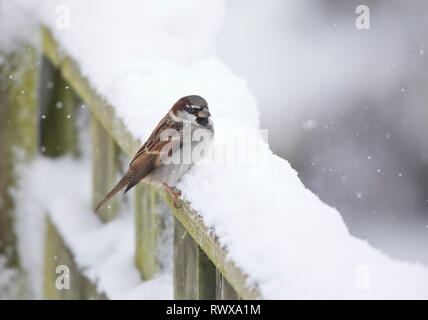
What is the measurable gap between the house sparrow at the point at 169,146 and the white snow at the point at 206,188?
63mm

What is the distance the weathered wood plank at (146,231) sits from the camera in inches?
86.0

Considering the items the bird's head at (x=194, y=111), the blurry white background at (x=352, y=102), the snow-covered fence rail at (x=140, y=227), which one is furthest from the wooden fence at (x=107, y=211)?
the blurry white background at (x=352, y=102)

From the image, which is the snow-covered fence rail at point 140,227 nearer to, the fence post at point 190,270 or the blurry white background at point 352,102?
the fence post at point 190,270

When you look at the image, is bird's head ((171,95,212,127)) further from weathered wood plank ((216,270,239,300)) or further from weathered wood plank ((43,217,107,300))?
weathered wood plank ((43,217,107,300))

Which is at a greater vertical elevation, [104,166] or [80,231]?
[104,166]

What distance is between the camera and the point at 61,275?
8.71 feet

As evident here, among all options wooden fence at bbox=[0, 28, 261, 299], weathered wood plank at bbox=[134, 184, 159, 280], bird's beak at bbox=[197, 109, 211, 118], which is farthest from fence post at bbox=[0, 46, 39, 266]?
bird's beak at bbox=[197, 109, 211, 118]

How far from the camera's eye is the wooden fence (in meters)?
1.53

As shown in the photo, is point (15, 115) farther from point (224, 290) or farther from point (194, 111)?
point (224, 290)

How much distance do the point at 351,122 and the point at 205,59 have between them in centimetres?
303

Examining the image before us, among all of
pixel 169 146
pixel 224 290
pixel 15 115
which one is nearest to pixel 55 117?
pixel 15 115

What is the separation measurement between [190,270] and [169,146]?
47 centimetres
